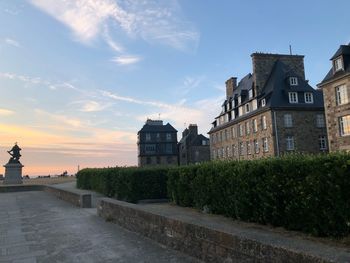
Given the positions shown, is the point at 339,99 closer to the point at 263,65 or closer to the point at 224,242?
the point at 263,65

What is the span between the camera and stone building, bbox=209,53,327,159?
148 ft

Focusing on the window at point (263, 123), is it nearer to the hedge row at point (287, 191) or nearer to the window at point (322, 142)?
the window at point (322, 142)

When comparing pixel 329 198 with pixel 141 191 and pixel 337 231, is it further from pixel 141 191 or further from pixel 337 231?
pixel 141 191

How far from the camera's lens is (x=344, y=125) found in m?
32.2

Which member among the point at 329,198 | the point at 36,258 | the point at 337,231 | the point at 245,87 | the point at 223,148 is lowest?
the point at 36,258

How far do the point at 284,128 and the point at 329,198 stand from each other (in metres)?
39.7

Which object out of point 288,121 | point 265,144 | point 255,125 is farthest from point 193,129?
point 288,121

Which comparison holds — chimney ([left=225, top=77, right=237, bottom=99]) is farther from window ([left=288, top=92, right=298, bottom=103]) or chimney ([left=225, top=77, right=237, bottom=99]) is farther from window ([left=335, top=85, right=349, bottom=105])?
window ([left=335, top=85, right=349, bottom=105])

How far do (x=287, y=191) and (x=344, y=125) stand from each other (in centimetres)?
A: 2732

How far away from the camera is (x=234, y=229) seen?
6.35 meters

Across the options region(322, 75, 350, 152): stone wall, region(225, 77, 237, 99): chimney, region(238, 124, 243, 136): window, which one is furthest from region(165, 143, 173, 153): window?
region(322, 75, 350, 152): stone wall

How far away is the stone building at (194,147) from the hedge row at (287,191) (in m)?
67.7

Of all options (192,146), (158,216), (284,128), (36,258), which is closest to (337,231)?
(158,216)

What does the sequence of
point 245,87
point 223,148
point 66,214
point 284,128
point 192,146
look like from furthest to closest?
point 192,146 < point 223,148 < point 245,87 < point 284,128 < point 66,214
